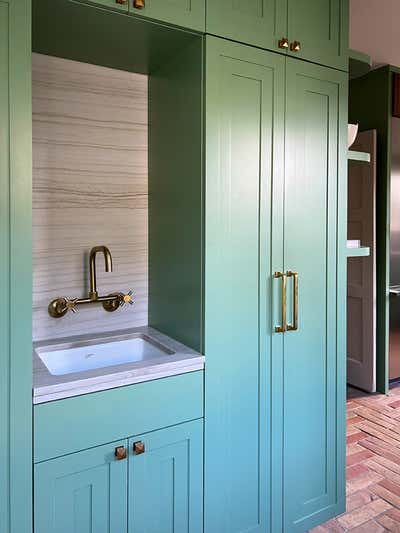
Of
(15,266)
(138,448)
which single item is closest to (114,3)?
(15,266)

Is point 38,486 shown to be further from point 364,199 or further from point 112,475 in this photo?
point 364,199

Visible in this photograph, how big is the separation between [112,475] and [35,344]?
63 cm

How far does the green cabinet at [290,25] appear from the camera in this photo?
161cm

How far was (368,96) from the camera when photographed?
3.50m

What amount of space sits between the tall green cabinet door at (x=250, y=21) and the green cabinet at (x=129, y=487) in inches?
57.7

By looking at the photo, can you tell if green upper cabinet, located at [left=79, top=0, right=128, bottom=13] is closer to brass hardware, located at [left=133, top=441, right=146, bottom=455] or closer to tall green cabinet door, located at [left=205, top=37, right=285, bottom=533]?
tall green cabinet door, located at [left=205, top=37, right=285, bottom=533]

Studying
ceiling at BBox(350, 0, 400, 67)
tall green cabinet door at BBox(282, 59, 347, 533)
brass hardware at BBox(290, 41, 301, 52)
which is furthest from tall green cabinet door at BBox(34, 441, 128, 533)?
ceiling at BBox(350, 0, 400, 67)

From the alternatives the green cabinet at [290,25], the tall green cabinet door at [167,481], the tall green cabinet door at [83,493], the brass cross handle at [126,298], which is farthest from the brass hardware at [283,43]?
the tall green cabinet door at [83,493]

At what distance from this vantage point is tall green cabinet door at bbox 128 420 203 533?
57.8 inches

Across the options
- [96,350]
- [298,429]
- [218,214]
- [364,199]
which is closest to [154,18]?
[218,214]

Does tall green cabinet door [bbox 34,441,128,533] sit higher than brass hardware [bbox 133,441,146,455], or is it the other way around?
brass hardware [bbox 133,441,146,455]

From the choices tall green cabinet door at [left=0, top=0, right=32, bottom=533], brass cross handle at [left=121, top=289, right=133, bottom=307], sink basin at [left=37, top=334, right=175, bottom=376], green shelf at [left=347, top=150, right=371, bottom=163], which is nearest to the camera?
tall green cabinet door at [left=0, top=0, right=32, bottom=533]

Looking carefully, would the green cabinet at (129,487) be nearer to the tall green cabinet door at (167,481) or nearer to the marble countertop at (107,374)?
the tall green cabinet door at (167,481)

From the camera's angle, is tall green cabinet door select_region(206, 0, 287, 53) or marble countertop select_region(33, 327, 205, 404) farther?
tall green cabinet door select_region(206, 0, 287, 53)
